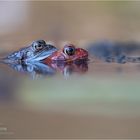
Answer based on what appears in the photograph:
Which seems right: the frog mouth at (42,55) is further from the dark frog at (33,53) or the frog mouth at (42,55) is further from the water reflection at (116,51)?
the water reflection at (116,51)

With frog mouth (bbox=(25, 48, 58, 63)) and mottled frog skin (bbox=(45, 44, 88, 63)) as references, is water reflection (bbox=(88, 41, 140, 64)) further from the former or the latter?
frog mouth (bbox=(25, 48, 58, 63))

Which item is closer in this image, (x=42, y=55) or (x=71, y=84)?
(x=71, y=84)

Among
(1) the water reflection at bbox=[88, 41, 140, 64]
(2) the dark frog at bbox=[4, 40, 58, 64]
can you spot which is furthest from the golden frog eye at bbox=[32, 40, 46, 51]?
(1) the water reflection at bbox=[88, 41, 140, 64]

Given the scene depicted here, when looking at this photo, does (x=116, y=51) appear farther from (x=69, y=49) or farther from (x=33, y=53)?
(x=33, y=53)

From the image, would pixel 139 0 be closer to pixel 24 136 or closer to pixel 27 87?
pixel 27 87

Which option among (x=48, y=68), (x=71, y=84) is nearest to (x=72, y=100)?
(x=71, y=84)

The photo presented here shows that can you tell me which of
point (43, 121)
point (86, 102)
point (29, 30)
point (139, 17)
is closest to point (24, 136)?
point (43, 121)
